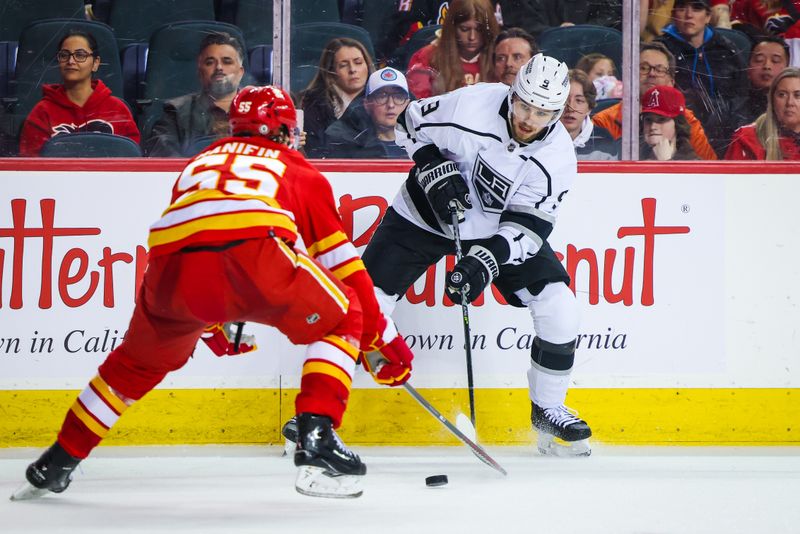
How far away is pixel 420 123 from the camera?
12.4 ft

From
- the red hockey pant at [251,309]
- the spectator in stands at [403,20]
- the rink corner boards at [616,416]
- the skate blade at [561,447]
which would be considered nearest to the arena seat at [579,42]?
the spectator in stands at [403,20]

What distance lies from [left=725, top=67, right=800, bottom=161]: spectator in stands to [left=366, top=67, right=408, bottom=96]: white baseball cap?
1282 mm

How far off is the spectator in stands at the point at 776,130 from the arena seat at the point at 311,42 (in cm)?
145

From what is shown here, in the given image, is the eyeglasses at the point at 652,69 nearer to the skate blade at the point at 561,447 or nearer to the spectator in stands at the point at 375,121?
the spectator in stands at the point at 375,121

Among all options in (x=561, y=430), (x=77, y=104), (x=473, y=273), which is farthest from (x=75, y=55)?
(x=561, y=430)

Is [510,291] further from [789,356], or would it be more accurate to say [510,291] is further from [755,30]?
[755,30]


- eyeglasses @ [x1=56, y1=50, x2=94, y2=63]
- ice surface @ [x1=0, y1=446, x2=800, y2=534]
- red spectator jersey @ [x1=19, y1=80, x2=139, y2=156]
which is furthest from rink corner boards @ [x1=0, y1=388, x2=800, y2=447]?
eyeglasses @ [x1=56, y1=50, x2=94, y2=63]

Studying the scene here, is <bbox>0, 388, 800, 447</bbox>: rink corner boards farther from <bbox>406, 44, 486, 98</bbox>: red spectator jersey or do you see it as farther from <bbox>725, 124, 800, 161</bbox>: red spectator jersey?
<bbox>406, 44, 486, 98</bbox>: red spectator jersey

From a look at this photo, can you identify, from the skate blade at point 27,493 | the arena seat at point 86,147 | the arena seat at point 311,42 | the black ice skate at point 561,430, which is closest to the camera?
the skate blade at point 27,493

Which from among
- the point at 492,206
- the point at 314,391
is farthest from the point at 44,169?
the point at 314,391

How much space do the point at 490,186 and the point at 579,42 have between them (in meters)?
0.79

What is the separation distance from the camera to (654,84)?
409 centimetres

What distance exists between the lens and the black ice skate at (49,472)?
106 inches

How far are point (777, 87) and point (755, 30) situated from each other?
24cm
